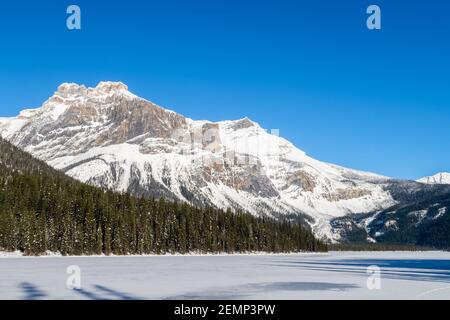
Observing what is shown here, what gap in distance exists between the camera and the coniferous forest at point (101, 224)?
404 ft

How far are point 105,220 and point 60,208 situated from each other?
1274 cm

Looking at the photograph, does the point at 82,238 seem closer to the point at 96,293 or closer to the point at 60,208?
the point at 60,208

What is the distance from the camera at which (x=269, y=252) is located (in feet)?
634

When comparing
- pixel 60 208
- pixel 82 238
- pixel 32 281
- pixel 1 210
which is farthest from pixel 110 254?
pixel 32 281

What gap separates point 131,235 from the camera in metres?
148

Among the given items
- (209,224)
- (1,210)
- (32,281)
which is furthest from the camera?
(209,224)

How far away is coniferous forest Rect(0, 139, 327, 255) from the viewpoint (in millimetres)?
123250

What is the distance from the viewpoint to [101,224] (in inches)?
5640
